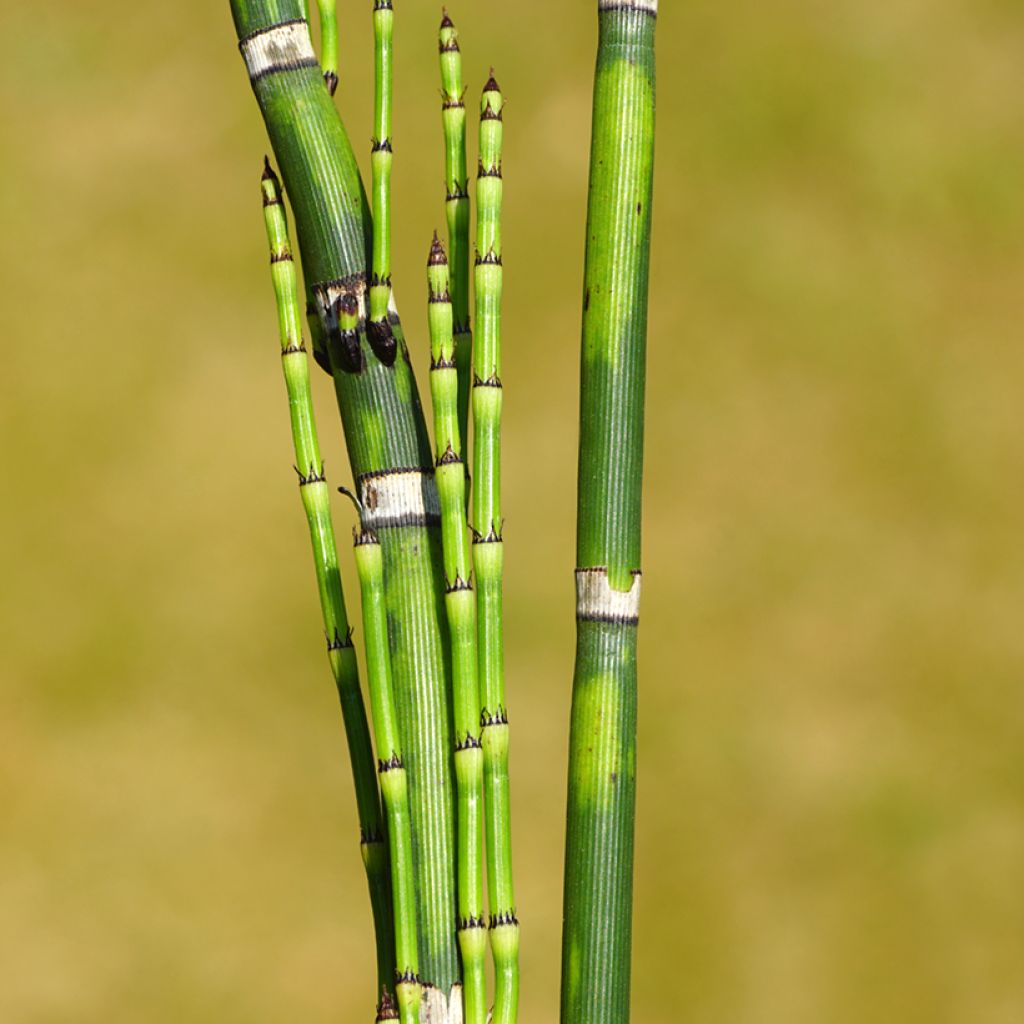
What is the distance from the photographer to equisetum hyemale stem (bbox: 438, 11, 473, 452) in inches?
20.6

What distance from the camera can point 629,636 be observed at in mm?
528

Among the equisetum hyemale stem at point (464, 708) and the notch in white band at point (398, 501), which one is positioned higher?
the notch in white band at point (398, 501)

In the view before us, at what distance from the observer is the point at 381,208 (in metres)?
0.50

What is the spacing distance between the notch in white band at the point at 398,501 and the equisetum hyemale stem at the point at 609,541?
0.06 metres

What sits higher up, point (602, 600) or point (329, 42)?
point (329, 42)

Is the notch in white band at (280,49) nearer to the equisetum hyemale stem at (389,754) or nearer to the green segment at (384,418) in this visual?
the green segment at (384,418)

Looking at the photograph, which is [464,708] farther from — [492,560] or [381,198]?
[381,198]

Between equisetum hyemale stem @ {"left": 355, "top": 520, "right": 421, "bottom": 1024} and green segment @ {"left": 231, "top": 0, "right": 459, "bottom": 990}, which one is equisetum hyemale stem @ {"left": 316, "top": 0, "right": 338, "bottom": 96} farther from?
equisetum hyemale stem @ {"left": 355, "top": 520, "right": 421, "bottom": 1024}

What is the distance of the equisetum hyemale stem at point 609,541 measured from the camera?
509 millimetres

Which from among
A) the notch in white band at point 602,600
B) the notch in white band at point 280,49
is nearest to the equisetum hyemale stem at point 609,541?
the notch in white band at point 602,600

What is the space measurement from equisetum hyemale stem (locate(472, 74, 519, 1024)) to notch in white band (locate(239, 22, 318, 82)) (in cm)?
7

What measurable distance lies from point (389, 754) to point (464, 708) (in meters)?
0.03

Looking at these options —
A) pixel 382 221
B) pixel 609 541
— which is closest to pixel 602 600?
pixel 609 541

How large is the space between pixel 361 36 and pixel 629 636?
792 mm
